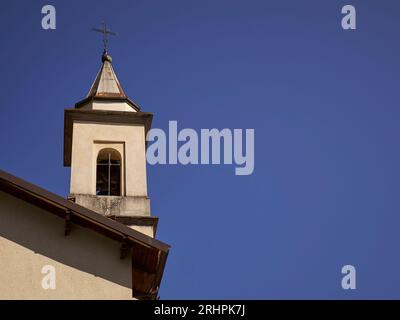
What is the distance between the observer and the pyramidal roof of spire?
26938 millimetres

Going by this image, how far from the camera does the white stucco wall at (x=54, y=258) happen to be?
15.8m

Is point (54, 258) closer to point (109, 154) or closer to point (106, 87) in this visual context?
point (109, 154)

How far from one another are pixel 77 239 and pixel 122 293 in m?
1.47

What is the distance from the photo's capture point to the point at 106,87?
90.3 ft

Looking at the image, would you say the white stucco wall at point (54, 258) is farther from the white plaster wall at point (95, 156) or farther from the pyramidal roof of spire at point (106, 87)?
the pyramidal roof of spire at point (106, 87)

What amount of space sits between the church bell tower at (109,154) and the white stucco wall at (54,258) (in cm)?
723

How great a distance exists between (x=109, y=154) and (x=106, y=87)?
9.11 ft

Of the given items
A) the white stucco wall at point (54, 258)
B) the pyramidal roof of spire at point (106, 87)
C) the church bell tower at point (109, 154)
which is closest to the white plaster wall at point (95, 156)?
the church bell tower at point (109, 154)

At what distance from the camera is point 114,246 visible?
16625 mm

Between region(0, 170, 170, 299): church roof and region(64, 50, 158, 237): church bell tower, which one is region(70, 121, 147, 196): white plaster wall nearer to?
region(64, 50, 158, 237): church bell tower

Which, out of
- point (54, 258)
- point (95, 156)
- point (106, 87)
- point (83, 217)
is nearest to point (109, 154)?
point (95, 156)

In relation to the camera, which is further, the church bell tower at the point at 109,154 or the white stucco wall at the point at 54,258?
the church bell tower at the point at 109,154
